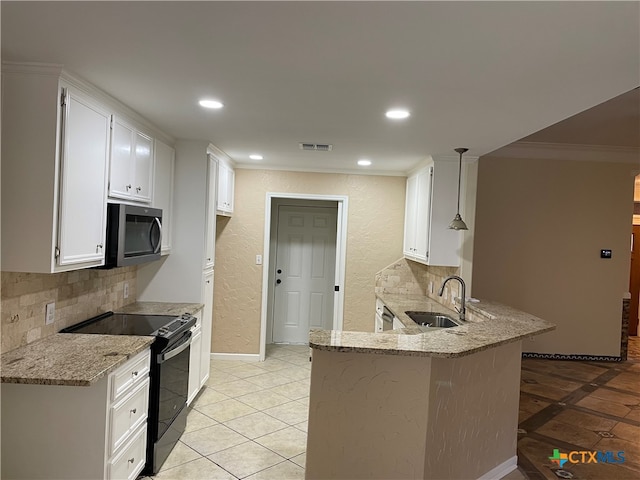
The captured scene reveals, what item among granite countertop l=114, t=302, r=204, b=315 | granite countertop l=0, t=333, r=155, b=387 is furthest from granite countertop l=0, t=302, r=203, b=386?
granite countertop l=114, t=302, r=204, b=315

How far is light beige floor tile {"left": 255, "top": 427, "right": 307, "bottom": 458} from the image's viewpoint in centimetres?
317

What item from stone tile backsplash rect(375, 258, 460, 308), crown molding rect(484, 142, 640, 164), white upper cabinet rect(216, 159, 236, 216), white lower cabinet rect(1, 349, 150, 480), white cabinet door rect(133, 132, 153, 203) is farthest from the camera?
crown molding rect(484, 142, 640, 164)

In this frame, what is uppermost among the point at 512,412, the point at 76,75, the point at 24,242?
the point at 76,75

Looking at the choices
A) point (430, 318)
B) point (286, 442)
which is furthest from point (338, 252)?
point (286, 442)

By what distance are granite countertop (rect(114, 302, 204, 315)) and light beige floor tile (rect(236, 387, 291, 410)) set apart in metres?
1.00

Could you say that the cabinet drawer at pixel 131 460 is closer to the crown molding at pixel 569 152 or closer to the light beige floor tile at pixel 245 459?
the light beige floor tile at pixel 245 459

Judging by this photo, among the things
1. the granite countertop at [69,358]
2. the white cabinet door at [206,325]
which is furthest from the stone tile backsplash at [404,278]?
the granite countertop at [69,358]

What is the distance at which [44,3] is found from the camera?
5.02ft

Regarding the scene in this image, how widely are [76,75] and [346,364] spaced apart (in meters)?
2.03

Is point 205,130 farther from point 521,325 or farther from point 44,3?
point 521,325

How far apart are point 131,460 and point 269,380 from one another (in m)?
2.25

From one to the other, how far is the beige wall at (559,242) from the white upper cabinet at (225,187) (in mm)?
3071

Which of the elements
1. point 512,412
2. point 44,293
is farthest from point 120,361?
point 512,412

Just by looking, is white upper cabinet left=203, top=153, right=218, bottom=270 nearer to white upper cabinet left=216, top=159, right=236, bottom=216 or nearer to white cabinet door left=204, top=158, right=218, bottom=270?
white cabinet door left=204, top=158, right=218, bottom=270
